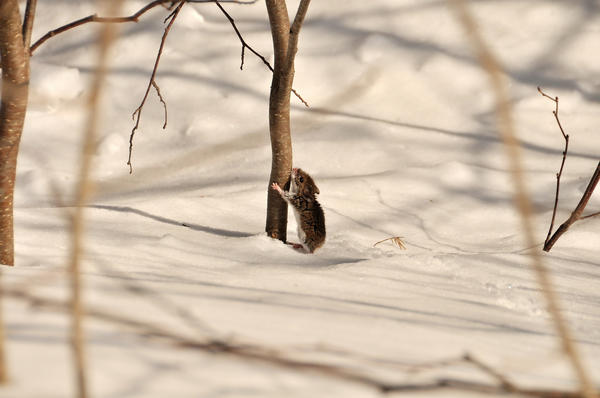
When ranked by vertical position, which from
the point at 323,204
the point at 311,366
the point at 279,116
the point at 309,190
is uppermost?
the point at 279,116

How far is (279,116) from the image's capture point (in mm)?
3551

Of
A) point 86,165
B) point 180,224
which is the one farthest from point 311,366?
point 180,224

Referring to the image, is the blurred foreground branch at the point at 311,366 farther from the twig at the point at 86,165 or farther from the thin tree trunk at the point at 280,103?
the thin tree trunk at the point at 280,103

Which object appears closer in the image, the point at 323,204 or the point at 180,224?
the point at 180,224

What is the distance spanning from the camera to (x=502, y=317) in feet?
7.18

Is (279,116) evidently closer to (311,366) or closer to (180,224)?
(180,224)

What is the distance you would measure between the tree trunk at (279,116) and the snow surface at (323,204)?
9.8 inches

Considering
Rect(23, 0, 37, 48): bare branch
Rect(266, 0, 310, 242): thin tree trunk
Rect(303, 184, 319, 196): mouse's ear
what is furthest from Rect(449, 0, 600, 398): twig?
Rect(303, 184, 319, 196): mouse's ear

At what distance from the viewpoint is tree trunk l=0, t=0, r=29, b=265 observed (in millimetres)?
2393

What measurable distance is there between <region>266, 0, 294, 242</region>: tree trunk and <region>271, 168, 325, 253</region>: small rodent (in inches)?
2.3

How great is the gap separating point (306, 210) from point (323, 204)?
88cm

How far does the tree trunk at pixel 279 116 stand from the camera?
3.41 metres

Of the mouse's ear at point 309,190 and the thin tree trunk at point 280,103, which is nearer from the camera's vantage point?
the thin tree trunk at point 280,103

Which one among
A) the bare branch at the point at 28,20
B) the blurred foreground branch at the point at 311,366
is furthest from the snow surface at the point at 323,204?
the bare branch at the point at 28,20
